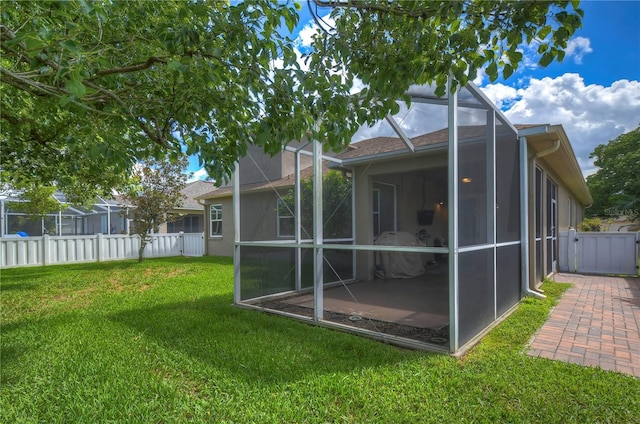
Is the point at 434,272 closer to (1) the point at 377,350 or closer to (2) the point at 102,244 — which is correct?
(1) the point at 377,350

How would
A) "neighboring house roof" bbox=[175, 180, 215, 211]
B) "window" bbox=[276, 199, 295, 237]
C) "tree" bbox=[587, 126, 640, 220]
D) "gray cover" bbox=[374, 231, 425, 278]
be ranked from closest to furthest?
"window" bbox=[276, 199, 295, 237]
"gray cover" bbox=[374, 231, 425, 278]
"neighboring house roof" bbox=[175, 180, 215, 211]
"tree" bbox=[587, 126, 640, 220]

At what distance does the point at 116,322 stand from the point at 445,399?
14.3 ft

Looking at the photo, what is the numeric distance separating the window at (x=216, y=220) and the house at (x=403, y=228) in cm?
837

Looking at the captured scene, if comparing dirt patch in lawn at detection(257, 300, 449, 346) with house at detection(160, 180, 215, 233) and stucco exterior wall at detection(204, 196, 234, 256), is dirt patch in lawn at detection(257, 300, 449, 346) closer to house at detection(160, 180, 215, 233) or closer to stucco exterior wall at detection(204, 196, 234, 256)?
stucco exterior wall at detection(204, 196, 234, 256)

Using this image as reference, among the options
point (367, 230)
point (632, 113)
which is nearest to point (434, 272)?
point (367, 230)

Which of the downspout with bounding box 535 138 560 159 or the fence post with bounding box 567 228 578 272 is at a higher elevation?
the downspout with bounding box 535 138 560 159

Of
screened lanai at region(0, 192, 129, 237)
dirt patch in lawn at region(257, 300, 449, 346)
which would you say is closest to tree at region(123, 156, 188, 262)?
screened lanai at region(0, 192, 129, 237)

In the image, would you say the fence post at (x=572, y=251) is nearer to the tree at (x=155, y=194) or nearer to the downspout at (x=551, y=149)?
the downspout at (x=551, y=149)

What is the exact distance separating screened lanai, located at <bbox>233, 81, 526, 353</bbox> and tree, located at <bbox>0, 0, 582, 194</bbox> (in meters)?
1.38

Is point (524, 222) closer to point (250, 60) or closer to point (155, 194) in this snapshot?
point (250, 60)

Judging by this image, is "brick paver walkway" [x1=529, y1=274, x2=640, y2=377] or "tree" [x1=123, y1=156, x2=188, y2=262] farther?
"tree" [x1=123, y1=156, x2=188, y2=262]

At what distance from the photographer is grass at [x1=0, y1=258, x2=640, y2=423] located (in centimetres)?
242

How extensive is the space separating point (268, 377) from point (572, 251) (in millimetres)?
9707

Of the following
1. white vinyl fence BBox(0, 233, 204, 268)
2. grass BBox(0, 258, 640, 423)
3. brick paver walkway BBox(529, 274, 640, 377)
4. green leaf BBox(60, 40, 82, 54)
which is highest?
green leaf BBox(60, 40, 82, 54)
